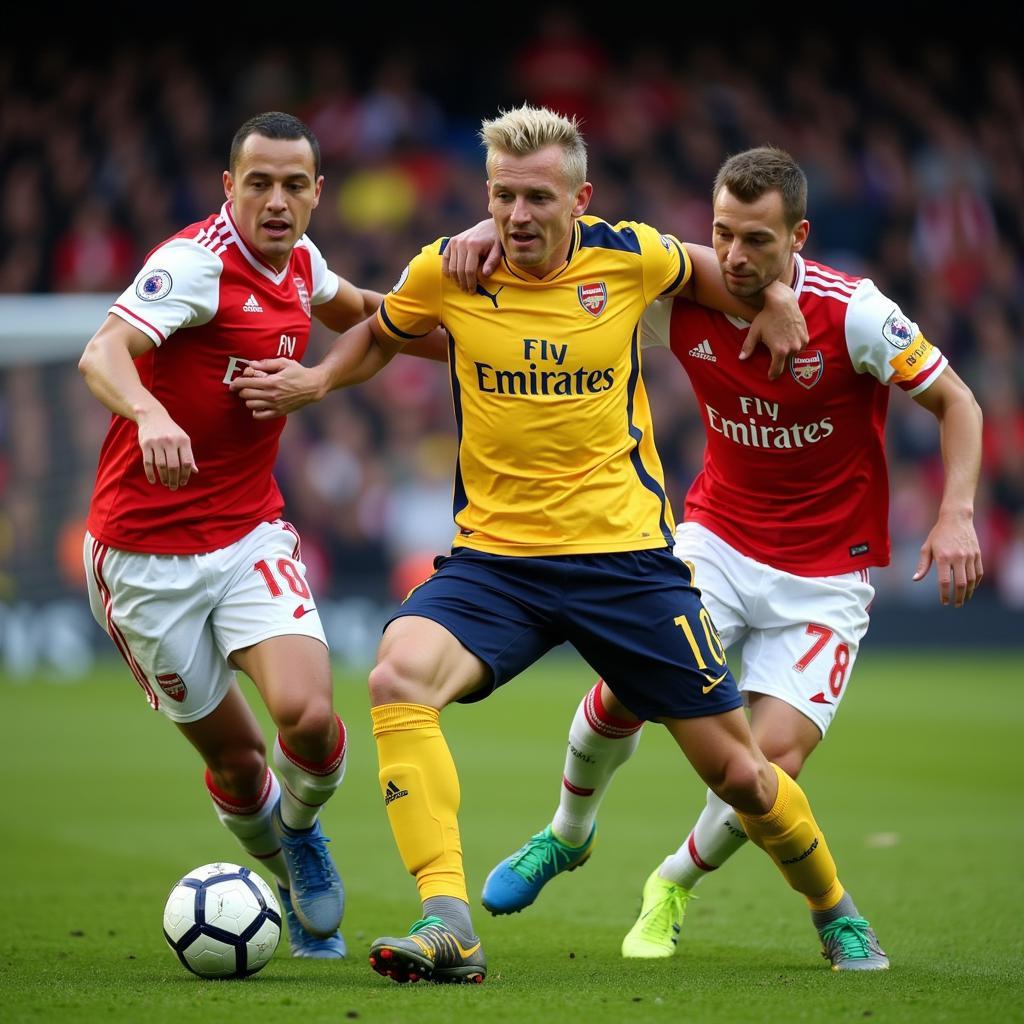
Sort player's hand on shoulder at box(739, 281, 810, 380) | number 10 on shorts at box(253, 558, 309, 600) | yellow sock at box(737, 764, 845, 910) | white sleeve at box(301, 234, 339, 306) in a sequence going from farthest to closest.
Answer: white sleeve at box(301, 234, 339, 306) → number 10 on shorts at box(253, 558, 309, 600) → player's hand on shoulder at box(739, 281, 810, 380) → yellow sock at box(737, 764, 845, 910)

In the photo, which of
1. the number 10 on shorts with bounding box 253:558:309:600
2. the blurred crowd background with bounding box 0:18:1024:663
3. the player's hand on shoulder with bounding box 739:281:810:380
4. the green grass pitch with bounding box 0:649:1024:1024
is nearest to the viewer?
the green grass pitch with bounding box 0:649:1024:1024

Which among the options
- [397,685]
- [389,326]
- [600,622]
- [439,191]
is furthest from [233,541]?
[439,191]

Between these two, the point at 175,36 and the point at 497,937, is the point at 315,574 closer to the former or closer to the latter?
the point at 175,36

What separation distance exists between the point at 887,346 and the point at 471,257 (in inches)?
58.5

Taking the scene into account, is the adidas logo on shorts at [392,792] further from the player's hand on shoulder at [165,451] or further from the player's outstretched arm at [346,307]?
the player's outstretched arm at [346,307]

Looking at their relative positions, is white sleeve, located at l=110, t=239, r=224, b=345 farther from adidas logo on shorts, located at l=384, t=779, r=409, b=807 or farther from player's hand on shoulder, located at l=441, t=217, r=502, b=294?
adidas logo on shorts, located at l=384, t=779, r=409, b=807

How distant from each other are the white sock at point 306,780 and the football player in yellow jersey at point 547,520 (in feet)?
2.32

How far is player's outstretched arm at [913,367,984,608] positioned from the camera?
16.7 ft

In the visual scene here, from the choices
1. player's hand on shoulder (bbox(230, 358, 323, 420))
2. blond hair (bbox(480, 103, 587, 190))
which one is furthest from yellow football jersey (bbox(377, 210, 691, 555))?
player's hand on shoulder (bbox(230, 358, 323, 420))

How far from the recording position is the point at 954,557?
5078mm

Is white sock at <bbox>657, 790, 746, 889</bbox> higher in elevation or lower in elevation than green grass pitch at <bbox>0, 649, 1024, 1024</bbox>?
higher

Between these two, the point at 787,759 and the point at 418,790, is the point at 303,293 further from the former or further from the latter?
the point at 787,759

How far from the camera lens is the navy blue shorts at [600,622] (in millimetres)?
4973

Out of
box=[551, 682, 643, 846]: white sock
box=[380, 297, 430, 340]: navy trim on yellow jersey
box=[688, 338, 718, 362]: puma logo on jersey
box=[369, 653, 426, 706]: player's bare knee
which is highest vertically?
box=[380, 297, 430, 340]: navy trim on yellow jersey
